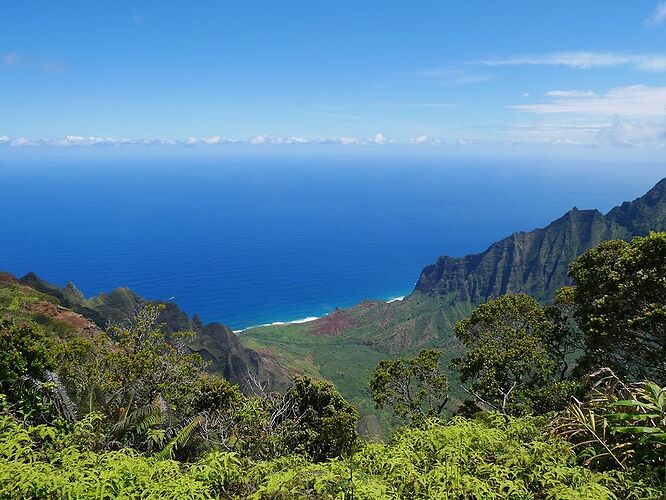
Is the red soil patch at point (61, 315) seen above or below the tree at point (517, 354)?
below

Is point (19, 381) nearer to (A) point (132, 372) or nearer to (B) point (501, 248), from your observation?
(A) point (132, 372)

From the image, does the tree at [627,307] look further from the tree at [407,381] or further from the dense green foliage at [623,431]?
the dense green foliage at [623,431]

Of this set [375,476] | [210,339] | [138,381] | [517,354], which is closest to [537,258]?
[210,339]

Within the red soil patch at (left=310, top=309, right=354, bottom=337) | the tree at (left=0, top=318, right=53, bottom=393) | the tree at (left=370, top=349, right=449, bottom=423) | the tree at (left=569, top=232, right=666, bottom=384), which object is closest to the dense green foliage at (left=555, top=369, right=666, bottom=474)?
the tree at (left=569, top=232, right=666, bottom=384)

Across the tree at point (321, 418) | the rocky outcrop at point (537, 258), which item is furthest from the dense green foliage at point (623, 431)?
the rocky outcrop at point (537, 258)

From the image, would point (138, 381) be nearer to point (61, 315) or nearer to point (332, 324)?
point (61, 315)

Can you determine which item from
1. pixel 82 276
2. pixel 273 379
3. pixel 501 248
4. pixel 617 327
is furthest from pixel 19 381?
pixel 82 276
